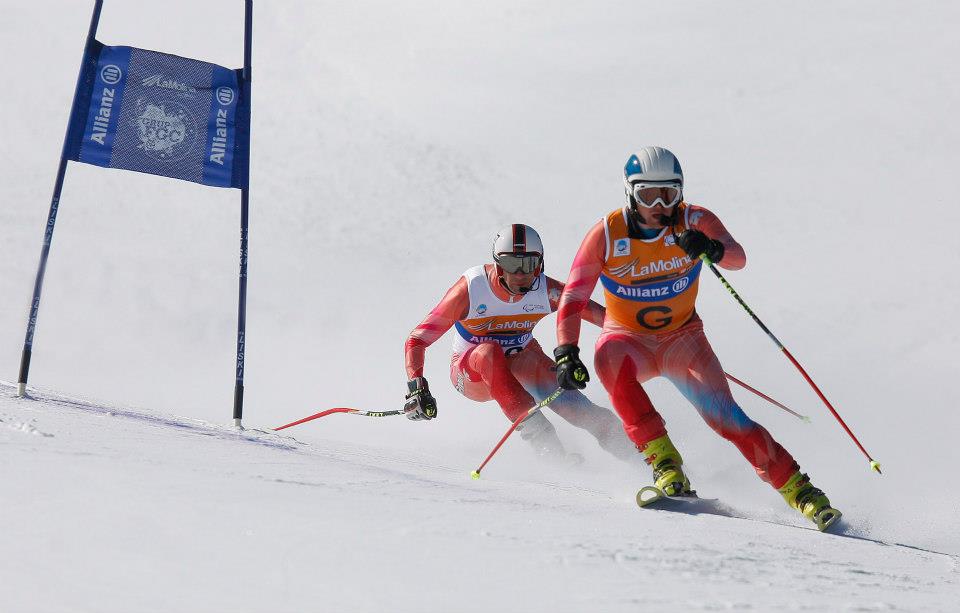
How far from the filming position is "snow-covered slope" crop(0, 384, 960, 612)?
8.74 feet

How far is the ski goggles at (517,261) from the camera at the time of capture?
6.96 m

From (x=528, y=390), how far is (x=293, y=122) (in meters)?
25.0

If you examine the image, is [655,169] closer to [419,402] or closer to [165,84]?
[419,402]

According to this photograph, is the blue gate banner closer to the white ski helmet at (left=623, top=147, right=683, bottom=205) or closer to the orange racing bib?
the orange racing bib

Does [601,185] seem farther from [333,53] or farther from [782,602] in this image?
[782,602]

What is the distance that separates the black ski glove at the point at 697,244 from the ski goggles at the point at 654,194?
0.21 meters

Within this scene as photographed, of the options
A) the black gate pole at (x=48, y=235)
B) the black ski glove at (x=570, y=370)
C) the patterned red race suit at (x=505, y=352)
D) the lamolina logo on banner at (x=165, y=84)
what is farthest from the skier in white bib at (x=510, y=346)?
the black gate pole at (x=48, y=235)

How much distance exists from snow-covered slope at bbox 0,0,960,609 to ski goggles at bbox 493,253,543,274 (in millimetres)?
1428

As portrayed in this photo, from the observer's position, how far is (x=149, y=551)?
282cm

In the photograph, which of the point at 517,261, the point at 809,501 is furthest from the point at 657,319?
the point at 517,261

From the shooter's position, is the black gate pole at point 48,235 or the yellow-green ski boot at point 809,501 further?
the black gate pole at point 48,235

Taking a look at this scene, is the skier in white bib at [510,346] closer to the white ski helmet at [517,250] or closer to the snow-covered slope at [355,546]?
the white ski helmet at [517,250]

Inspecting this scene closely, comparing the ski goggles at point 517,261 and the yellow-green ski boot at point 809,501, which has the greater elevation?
the ski goggles at point 517,261

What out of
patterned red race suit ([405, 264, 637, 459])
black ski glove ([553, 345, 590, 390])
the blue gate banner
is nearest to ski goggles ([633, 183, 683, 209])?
black ski glove ([553, 345, 590, 390])
